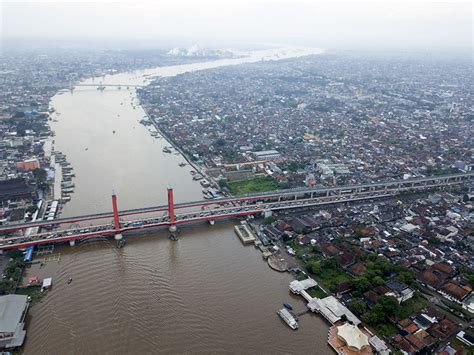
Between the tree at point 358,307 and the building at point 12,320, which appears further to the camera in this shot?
the tree at point 358,307

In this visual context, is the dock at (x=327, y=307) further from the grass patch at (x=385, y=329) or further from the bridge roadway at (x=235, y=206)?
the bridge roadway at (x=235, y=206)

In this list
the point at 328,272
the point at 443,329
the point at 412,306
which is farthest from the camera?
the point at 328,272

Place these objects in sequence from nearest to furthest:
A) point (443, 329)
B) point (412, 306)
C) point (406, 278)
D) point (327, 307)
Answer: point (443, 329) < point (327, 307) < point (412, 306) < point (406, 278)

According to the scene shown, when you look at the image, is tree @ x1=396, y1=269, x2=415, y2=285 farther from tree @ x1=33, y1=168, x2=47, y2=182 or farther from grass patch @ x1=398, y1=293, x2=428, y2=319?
tree @ x1=33, y1=168, x2=47, y2=182

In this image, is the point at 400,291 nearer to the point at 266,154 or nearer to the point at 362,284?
the point at 362,284

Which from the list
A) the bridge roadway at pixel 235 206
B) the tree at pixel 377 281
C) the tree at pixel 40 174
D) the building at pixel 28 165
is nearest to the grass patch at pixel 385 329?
the tree at pixel 377 281

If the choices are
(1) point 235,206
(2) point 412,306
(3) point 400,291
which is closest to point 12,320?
(1) point 235,206

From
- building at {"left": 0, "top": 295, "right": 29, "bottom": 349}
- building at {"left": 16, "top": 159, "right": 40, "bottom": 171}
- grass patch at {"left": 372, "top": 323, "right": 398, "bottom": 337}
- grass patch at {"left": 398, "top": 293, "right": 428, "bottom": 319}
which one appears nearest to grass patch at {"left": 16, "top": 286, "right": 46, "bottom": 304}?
building at {"left": 0, "top": 295, "right": 29, "bottom": 349}
